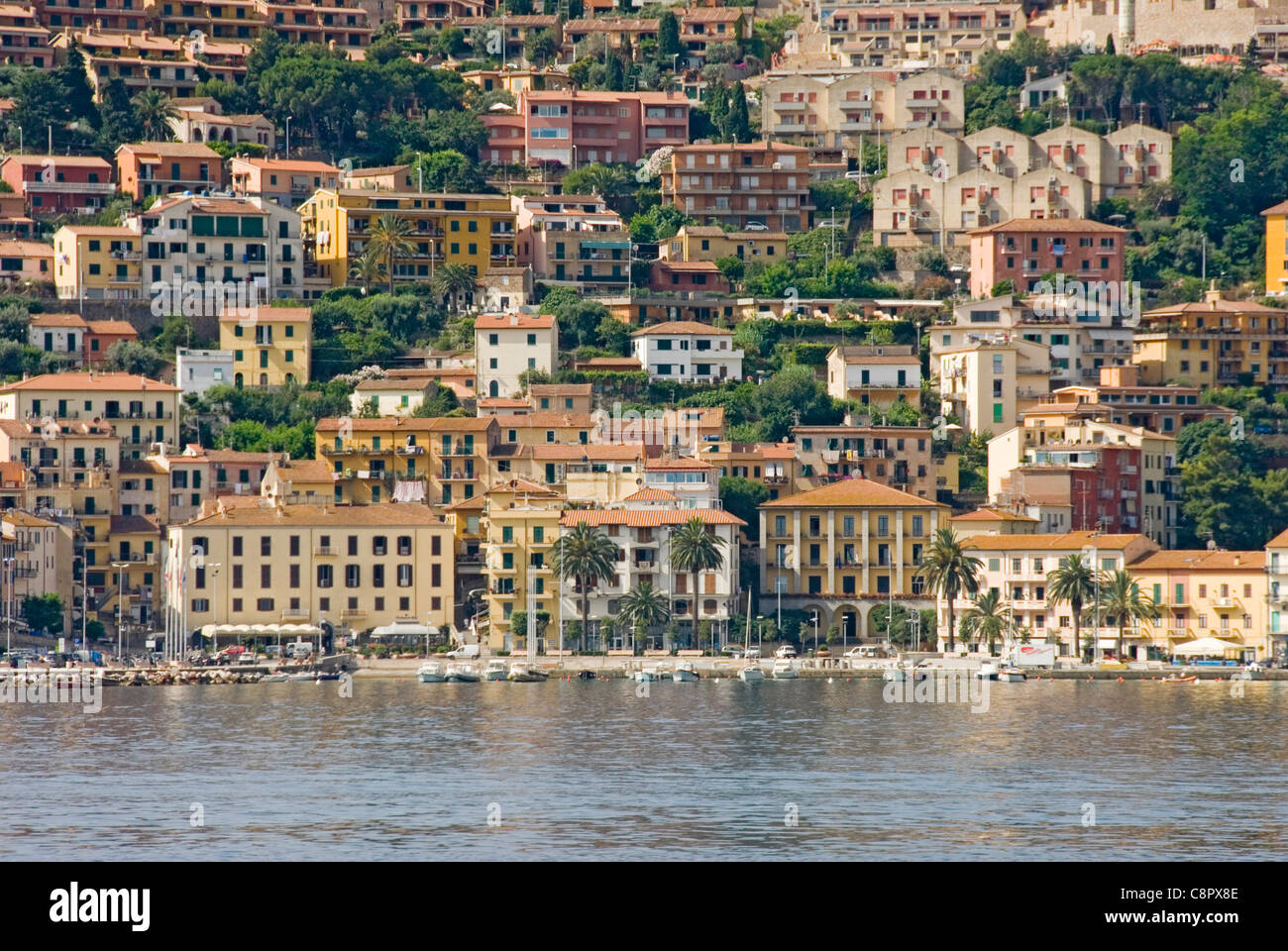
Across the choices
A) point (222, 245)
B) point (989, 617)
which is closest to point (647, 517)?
point (989, 617)

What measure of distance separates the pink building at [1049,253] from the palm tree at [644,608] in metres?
36.0

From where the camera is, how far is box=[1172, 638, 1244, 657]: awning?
9462cm

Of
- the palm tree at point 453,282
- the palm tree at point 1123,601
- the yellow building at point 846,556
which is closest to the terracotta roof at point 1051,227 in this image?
the palm tree at point 453,282

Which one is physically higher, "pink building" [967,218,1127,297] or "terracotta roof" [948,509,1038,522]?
"pink building" [967,218,1127,297]

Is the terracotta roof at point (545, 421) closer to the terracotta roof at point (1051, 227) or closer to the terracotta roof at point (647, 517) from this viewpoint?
the terracotta roof at point (647, 517)

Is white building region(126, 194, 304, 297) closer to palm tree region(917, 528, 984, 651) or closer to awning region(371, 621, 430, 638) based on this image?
awning region(371, 621, 430, 638)

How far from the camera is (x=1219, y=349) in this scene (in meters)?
119

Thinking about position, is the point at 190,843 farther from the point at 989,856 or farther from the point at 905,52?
the point at 905,52

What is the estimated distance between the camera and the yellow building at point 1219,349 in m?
119

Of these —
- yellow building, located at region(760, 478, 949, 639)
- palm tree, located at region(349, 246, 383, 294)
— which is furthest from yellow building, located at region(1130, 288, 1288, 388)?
palm tree, located at region(349, 246, 383, 294)

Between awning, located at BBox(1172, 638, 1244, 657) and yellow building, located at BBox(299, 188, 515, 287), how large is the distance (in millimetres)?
45377
